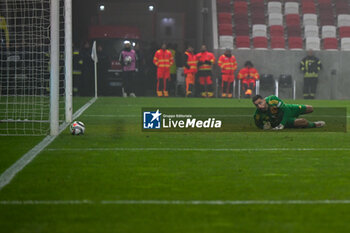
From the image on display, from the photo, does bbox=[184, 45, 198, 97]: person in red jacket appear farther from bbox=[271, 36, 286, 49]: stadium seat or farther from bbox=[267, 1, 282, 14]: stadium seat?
bbox=[267, 1, 282, 14]: stadium seat

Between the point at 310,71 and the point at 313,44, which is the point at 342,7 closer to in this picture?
the point at 313,44

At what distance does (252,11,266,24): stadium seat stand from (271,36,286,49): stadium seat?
1.31m

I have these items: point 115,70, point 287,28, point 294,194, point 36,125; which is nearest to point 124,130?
point 36,125

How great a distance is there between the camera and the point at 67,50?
11820mm

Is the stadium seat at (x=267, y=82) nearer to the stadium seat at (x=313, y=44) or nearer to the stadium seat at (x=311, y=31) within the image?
the stadium seat at (x=313, y=44)

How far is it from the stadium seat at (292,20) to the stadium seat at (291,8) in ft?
0.86

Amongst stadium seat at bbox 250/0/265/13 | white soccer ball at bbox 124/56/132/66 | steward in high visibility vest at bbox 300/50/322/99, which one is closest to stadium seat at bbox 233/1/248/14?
stadium seat at bbox 250/0/265/13

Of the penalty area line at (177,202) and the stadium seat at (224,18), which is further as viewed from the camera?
the stadium seat at (224,18)

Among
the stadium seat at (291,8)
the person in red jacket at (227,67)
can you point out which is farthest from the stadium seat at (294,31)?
the person in red jacket at (227,67)

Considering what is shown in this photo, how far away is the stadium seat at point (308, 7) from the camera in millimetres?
30188

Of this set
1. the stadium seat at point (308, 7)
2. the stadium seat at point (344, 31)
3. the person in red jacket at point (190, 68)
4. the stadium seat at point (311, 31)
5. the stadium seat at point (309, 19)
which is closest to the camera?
the person in red jacket at point (190, 68)

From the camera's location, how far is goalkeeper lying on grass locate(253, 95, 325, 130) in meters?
10.0

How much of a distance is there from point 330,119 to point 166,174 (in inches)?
299

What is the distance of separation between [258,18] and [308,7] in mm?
2504
